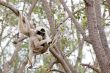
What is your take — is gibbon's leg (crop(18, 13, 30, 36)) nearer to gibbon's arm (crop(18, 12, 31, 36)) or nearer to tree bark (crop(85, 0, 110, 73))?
gibbon's arm (crop(18, 12, 31, 36))

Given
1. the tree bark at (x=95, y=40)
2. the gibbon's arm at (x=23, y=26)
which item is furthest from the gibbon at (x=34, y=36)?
the tree bark at (x=95, y=40)

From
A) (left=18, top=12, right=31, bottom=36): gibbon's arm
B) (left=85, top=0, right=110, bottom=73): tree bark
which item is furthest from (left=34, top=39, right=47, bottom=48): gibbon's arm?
(left=85, top=0, right=110, bottom=73): tree bark

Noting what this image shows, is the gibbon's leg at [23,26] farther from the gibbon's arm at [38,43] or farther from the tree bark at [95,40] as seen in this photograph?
the tree bark at [95,40]

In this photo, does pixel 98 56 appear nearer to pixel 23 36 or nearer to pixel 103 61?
pixel 103 61

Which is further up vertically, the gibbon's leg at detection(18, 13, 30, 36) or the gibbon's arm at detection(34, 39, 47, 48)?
the gibbon's leg at detection(18, 13, 30, 36)

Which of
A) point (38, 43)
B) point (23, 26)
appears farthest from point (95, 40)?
point (23, 26)

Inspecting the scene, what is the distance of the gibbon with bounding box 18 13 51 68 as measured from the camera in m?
3.14

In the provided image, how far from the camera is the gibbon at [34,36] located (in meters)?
3.14

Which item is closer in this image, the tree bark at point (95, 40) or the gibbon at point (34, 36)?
the gibbon at point (34, 36)

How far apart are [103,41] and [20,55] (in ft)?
24.2

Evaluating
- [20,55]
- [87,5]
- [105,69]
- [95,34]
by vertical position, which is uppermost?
[87,5]

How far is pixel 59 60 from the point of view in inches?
161

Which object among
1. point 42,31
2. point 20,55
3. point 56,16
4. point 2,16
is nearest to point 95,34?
point 42,31

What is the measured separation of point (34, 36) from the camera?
3199mm
